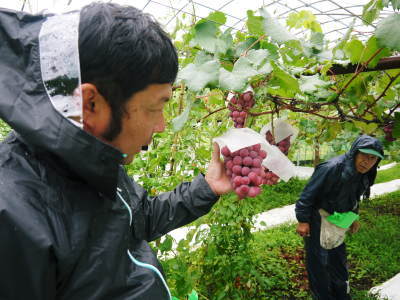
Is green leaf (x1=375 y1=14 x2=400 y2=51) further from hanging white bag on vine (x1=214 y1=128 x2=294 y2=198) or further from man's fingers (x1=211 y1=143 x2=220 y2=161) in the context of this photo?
man's fingers (x1=211 y1=143 x2=220 y2=161)

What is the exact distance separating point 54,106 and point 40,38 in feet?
0.48

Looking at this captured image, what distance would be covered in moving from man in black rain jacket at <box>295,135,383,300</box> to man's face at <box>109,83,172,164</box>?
2.27 m

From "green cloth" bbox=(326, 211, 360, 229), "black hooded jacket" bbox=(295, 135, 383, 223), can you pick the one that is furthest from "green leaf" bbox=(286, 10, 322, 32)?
"green cloth" bbox=(326, 211, 360, 229)

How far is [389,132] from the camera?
211cm

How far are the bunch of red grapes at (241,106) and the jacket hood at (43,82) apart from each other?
504 millimetres

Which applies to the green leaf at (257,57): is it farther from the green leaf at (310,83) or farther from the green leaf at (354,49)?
the green leaf at (354,49)

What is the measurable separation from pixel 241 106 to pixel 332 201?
2.16 metres

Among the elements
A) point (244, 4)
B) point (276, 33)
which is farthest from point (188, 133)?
point (244, 4)

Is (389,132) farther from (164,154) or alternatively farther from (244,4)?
(244,4)

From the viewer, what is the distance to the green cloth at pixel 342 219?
2.74 m

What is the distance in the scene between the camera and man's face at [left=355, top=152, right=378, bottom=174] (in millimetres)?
2631

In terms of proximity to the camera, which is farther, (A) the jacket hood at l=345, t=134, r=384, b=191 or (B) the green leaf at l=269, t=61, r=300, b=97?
(A) the jacket hood at l=345, t=134, r=384, b=191

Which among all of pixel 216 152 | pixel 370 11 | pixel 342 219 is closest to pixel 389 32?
pixel 370 11

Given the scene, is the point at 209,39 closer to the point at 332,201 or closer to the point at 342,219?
the point at 332,201
